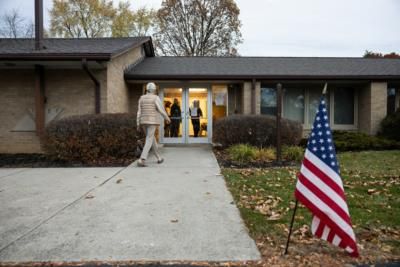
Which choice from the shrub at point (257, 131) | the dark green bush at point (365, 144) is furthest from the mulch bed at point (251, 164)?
the dark green bush at point (365, 144)

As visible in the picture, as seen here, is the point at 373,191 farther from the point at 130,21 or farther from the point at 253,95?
the point at 130,21

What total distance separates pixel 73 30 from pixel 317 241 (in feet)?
100

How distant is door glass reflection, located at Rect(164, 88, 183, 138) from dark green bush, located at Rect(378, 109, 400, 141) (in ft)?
27.3

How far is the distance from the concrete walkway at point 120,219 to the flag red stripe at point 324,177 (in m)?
0.90

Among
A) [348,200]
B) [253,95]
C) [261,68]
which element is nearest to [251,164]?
[348,200]

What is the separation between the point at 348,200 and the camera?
4086mm

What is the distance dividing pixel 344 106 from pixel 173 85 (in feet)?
26.3

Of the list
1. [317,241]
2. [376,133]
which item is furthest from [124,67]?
[376,133]

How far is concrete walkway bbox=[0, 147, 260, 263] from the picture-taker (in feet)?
8.20

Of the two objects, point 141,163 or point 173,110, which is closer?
point 141,163

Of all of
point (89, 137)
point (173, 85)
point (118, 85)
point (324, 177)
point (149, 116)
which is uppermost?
point (173, 85)

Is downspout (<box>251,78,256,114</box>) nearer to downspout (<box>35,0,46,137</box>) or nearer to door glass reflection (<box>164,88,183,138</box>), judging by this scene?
door glass reflection (<box>164,88,183,138</box>)

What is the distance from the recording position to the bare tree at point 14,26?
25938 millimetres

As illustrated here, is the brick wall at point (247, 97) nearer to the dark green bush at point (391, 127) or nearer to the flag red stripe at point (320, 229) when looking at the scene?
the dark green bush at point (391, 127)
